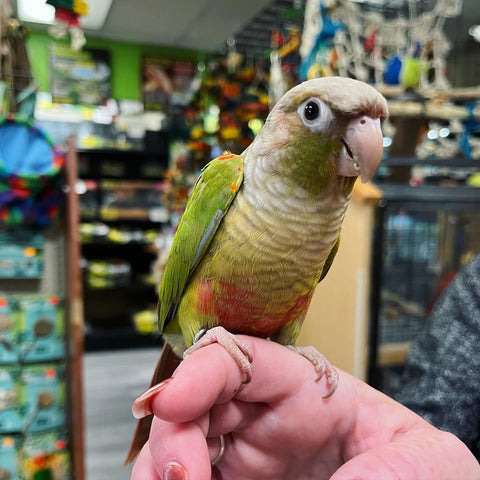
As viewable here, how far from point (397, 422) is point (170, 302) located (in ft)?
0.98

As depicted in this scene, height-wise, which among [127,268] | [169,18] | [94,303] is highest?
[169,18]

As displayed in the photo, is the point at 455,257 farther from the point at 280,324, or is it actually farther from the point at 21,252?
the point at 21,252

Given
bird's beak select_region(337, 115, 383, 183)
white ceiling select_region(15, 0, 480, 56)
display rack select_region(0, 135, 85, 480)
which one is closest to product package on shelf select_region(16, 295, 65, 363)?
display rack select_region(0, 135, 85, 480)

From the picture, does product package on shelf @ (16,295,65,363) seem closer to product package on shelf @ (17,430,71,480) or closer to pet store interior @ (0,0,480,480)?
pet store interior @ (0,0,480,480)

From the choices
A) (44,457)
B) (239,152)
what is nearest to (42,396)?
(44,457)

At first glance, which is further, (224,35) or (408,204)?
(224,35)

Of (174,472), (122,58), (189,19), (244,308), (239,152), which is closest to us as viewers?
(174,472)

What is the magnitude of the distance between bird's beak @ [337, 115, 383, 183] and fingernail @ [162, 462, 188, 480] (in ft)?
0.98

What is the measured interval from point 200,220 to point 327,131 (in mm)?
182

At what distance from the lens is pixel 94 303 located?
365 centimetres

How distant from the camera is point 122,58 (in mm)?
3205

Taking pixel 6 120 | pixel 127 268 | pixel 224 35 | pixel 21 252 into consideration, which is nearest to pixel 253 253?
pixel 6 120

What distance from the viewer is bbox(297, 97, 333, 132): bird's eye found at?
41cm

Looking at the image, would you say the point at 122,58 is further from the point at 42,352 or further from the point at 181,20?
the point at 42,352
